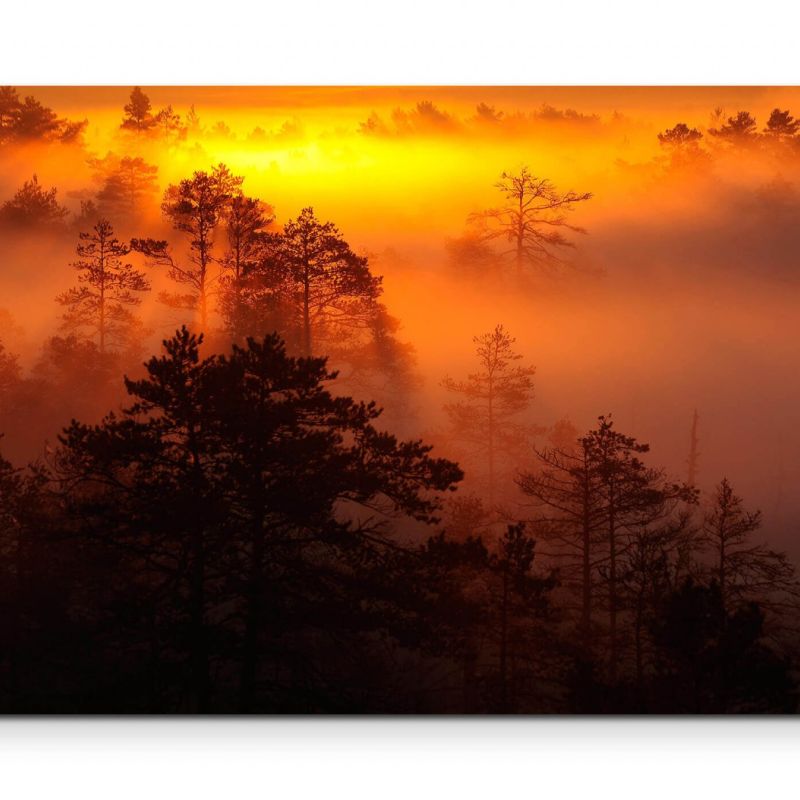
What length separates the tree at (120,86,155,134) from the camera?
6.54 meters

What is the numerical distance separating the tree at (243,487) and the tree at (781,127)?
2.74 metres

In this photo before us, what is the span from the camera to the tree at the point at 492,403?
21.4 feet

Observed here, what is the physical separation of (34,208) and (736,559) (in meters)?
4.66

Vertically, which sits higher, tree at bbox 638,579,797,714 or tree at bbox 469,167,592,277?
tree at bbox 469,167,592,277

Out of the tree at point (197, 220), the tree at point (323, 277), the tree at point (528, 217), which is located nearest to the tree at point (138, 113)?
the tree at point (197, 220)

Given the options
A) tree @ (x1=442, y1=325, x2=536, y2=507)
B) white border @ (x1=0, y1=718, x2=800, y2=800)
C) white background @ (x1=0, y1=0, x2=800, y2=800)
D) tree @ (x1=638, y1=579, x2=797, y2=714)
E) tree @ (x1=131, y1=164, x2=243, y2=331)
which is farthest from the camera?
tree @ (x1=131, y1=164, x2=243, y2=331)

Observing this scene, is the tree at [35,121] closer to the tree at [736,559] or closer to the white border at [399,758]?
the white border at [399,758]

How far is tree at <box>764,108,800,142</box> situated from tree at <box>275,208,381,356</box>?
250 cm

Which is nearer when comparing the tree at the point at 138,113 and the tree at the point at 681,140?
the tree at the point at 138,113

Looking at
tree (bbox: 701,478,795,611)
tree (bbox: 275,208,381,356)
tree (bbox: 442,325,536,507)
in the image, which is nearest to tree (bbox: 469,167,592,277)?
tree (bbox: 442,325,536,507)

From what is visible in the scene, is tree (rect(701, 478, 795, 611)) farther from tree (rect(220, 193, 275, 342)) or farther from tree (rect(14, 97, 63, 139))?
tree (rect(14, 97, 63, 139))
